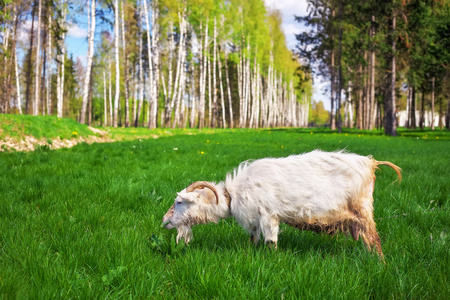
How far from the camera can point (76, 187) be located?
4566 mm

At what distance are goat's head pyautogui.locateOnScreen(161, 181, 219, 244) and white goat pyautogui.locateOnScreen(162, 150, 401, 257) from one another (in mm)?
23

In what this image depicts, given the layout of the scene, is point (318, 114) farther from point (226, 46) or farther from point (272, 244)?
point (272, 244)

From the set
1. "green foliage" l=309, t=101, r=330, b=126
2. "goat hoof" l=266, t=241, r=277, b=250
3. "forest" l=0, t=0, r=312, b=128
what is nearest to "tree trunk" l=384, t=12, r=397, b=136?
"forest" l=0, t=0, r=312, b=128

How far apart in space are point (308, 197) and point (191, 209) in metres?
1.09

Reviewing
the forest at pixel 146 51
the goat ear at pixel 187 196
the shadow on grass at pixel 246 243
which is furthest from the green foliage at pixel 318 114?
the goat ear at pixel 187 196

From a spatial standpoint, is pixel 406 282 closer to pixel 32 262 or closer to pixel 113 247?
pixel 113 247

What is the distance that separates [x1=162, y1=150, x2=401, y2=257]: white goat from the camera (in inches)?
101

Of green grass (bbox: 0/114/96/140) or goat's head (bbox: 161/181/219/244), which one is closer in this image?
goat's head (bbox: 161/181/219/244)

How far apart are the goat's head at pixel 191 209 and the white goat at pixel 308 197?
Answer: 23mm

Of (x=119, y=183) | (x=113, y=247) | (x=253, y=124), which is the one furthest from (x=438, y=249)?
(x=253, y=124)

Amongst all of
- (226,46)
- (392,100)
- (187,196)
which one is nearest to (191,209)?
(187,196)

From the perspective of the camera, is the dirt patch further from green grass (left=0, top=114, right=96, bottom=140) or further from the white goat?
the white goat

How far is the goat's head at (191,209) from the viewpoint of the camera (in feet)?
9.21

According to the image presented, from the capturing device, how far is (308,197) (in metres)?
2.56
